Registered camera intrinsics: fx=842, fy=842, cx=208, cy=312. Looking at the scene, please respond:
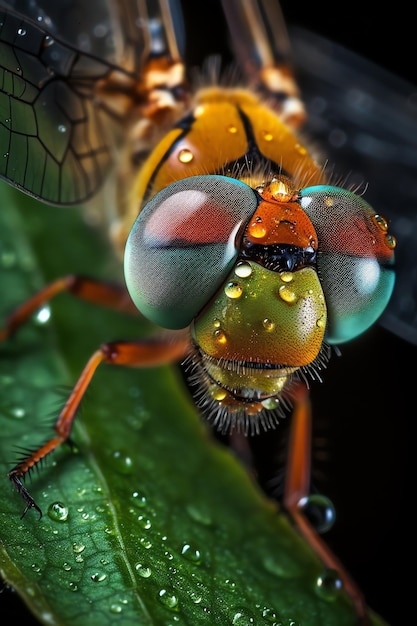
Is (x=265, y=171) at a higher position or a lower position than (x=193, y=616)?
higher

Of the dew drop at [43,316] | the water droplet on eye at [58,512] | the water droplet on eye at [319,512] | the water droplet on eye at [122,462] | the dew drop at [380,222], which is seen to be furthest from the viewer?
the dew drop at [43,316]

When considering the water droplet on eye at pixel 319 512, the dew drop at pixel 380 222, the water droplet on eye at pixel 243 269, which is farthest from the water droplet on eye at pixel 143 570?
the dew drop at pixel 380 222

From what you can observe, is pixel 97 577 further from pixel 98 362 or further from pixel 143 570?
pixel 98 362

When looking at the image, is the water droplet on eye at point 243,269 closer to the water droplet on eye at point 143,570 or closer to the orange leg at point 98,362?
the orange leg at point 98,362

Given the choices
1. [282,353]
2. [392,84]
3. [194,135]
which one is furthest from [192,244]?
[392,84]

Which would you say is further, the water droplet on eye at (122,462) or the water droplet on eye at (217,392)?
the water droplet on eye at (122,462)

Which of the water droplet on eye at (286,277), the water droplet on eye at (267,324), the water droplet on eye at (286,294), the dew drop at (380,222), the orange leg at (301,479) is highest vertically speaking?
the dew drop at (380,222)

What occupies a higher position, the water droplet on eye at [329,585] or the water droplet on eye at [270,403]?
the water droplet on eye at [270,403]

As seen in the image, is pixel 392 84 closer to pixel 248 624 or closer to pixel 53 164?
pixel 53 164
